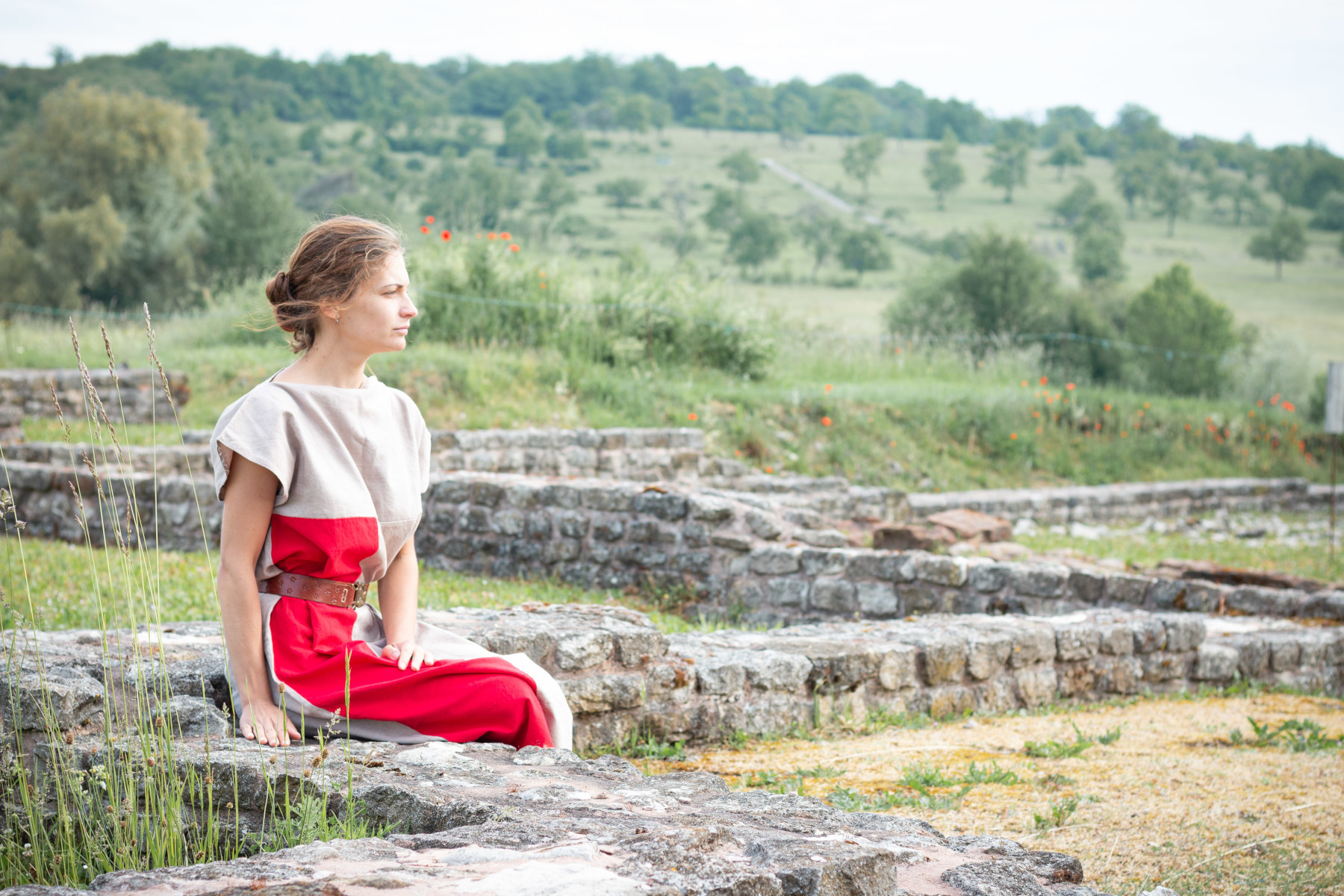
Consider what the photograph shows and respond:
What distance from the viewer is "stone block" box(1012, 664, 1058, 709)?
5.48 metres

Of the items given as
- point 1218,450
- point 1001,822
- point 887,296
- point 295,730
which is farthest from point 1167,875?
point 887,296

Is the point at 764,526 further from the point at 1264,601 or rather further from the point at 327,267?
the point at 327,267

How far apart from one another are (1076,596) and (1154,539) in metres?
6.44

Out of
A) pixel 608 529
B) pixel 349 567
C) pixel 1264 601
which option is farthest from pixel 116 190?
pixel 349 567

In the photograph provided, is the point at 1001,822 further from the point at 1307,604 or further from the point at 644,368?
the point at 644,368

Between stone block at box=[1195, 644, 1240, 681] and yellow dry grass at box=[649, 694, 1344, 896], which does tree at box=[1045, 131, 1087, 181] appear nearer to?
stone block at box=[1195, 644, 1240, 681]

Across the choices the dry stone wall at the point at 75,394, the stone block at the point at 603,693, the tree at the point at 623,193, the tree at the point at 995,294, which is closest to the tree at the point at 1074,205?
the tree at the point at 623,193

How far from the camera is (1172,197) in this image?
68.1 meters

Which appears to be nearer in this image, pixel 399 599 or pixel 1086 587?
pixel 399 599

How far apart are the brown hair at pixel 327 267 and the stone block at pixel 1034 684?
403cm

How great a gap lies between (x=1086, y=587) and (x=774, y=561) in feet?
6.72

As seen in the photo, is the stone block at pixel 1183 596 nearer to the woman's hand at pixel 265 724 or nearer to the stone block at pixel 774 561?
the stone block at pixel 774 561

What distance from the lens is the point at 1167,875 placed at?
10.1 feet

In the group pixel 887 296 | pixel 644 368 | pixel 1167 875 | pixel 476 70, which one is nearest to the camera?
pixel 1167 875
